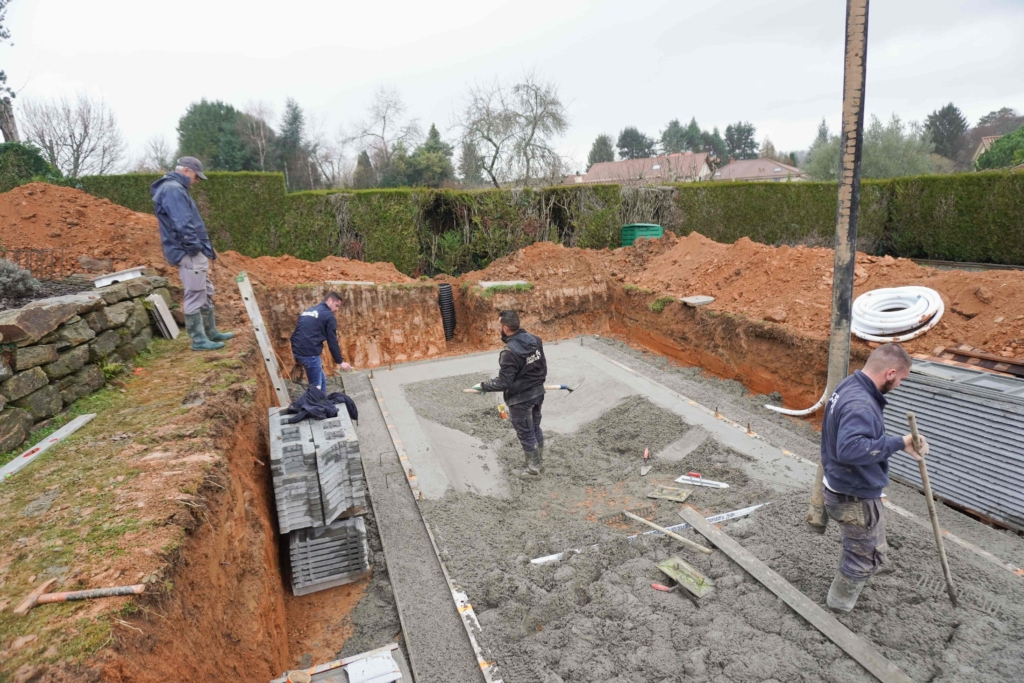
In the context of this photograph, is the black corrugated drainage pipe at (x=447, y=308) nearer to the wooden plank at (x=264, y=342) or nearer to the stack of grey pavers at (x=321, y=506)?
the wooden plank at (x=264, y=342)

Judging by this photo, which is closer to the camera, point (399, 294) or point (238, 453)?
point (238, 453)

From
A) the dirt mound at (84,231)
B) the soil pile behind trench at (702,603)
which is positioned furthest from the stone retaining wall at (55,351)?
the soil pile behind trench at (702,603)

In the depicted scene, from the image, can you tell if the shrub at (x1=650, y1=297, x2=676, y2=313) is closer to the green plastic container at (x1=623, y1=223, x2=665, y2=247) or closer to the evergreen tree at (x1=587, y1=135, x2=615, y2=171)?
the green plastic container at (x1=623, y1=223, x2=665, y2=247)

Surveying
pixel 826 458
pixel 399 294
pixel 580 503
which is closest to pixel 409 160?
pixel 399 294

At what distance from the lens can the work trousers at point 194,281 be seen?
234 inches

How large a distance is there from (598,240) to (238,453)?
40.9ft

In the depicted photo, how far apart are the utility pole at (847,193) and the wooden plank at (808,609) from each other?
2.06 ft

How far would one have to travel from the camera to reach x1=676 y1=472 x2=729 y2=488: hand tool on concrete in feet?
17.2

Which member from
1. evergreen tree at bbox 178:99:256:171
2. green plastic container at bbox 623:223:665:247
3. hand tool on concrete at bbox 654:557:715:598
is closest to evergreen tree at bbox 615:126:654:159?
evergreen tree at bbox 178:99:256:171

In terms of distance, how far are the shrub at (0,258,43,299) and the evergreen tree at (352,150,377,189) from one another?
87.0 ft

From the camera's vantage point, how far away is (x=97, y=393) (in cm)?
488

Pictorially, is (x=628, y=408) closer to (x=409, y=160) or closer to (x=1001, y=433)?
(x=1001, y=433)

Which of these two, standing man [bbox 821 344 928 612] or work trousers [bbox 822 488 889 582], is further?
work trousers [bbox 822 488 889 582]

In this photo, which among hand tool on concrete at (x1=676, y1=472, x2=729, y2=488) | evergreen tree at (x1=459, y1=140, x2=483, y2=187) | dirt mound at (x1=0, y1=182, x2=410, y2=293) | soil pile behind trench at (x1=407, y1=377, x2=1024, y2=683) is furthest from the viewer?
evergreen tree at (x1=459, y1=140, x2=483, y2=187)
